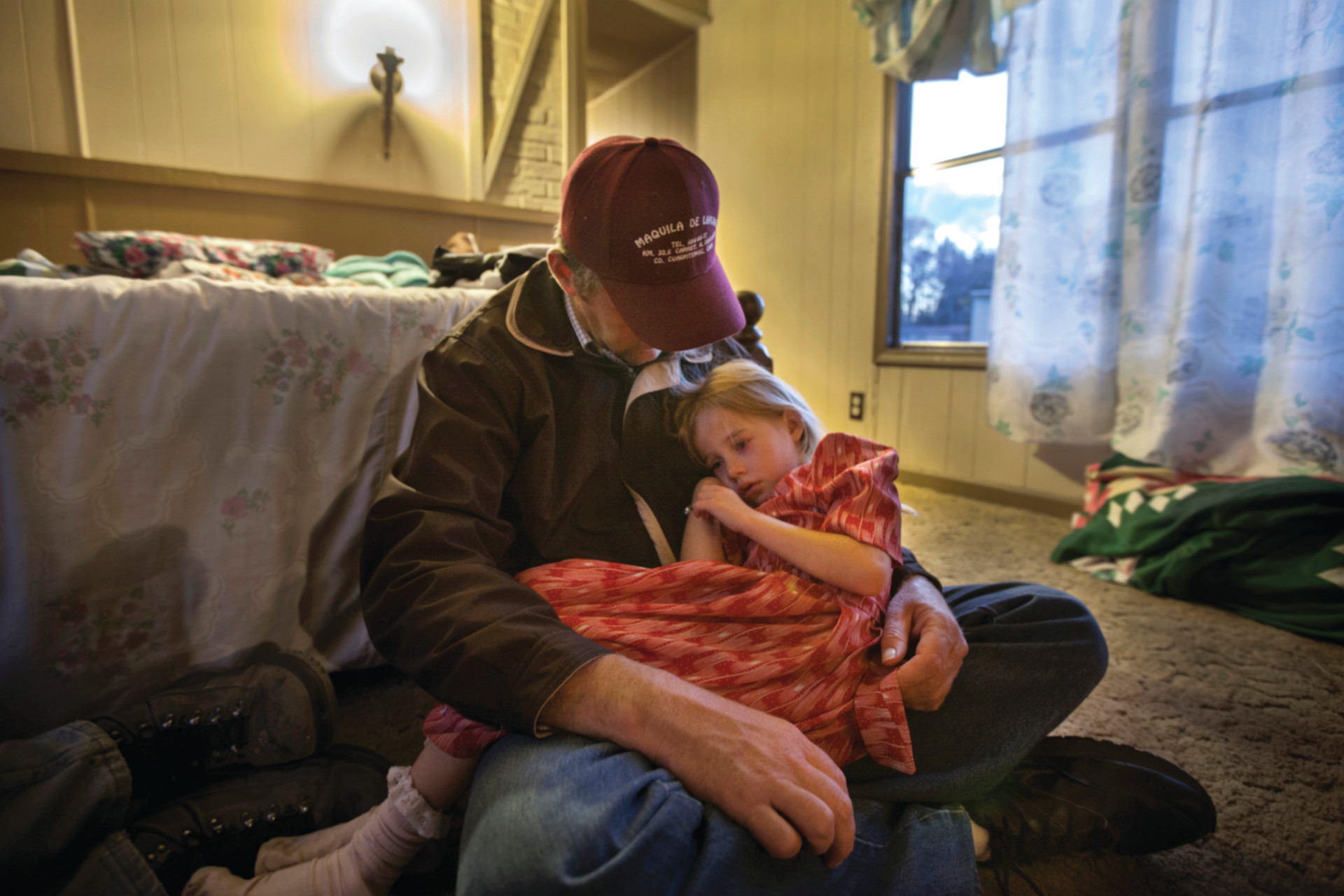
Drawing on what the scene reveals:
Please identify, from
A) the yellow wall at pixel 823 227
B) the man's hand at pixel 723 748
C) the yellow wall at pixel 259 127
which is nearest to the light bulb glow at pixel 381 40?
the yellow wall at pixel 259 127

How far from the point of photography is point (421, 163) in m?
2.51

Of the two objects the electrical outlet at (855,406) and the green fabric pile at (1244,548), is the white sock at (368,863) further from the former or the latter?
the electrical outlet at (855,406)

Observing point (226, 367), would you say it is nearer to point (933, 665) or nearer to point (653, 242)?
point (653, 242)

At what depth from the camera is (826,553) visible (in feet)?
2.38

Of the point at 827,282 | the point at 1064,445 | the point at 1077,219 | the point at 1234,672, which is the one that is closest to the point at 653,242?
the point at 1234,672

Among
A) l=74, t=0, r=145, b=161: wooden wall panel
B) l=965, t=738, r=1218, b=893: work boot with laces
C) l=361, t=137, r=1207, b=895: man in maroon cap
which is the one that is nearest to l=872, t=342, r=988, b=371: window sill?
l=361, t=137, r=1207, b=895: man in maroon cap

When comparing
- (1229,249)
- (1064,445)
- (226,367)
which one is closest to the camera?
(226,367)

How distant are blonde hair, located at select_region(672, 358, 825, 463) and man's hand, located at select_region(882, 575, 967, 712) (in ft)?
0.89

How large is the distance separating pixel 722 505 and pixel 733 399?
16 centimetres

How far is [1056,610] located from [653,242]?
0.66 metres

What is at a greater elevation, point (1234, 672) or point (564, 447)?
point (564, 447)

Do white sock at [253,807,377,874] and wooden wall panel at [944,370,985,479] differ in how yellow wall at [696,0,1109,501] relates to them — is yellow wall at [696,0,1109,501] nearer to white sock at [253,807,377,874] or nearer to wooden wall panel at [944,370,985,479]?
wooden wall panel at [944,370,985,479]

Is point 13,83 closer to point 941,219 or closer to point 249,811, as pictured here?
point 249,811

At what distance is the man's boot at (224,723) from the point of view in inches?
33.1
